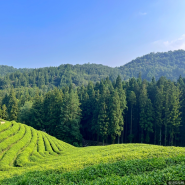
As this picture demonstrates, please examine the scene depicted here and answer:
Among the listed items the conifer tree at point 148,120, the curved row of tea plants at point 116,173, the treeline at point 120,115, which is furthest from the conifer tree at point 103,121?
the curved row of tea plants at point 116,173

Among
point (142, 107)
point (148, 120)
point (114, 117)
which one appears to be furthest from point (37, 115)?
point (148, 120)

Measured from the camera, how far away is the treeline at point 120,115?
124ft

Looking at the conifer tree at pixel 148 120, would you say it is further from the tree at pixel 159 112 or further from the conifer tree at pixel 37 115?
the conifer tree at pixel 37 115

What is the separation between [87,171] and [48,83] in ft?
553

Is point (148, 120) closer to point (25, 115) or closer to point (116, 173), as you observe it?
point (116, 173)

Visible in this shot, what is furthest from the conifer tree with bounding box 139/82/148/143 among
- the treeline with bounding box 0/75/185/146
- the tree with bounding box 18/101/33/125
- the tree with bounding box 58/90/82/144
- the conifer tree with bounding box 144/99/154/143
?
the tree with bounding box 18/101/33/125

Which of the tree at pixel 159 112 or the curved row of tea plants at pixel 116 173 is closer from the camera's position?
the curved row of tea plants at pixel 116 173

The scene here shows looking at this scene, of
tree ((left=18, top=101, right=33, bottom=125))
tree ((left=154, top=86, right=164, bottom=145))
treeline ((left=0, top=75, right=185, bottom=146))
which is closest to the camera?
treeline ((left=0, top=75, right=185, bottom=146))

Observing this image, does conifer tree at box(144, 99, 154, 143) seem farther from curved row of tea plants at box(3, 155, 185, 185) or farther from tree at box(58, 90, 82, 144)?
curved row of tea plants at box(3, 155, 185, 185)

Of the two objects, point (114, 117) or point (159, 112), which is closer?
point (114, 117)

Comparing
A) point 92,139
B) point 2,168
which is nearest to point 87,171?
point 2,168

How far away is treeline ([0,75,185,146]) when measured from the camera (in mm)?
37719

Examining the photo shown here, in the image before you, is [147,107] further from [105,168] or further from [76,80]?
[76,80]

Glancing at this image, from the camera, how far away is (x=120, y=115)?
131 ft
